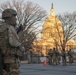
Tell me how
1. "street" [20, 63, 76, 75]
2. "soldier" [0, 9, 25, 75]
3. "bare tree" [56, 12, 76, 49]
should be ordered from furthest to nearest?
"bare tree" [56, 12, 76, 49] < "street" [20, 63, 76, 75] < "soldier" [0, 9, 25, 75]

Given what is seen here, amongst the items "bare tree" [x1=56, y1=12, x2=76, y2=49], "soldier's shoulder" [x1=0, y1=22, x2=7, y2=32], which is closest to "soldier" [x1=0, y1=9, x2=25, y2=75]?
"soldier's shoulder" [x1=0, y1=22, x2=7, y2=32]

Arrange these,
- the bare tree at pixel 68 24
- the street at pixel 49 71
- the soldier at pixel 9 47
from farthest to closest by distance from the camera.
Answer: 1. the bare tree at pixel 68 24
2. the street at pixel 49 71
3. the soldier at pixel 9 47

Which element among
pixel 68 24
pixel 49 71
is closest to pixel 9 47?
pixel 49 71

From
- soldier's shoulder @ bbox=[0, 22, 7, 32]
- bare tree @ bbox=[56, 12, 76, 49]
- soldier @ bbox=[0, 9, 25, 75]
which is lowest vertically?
soldier @ bbox=[0, 9, 25, 75]

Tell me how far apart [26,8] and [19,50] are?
61.3 meters

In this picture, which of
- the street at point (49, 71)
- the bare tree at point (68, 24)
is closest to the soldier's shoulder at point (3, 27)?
the street at point (49, 71)

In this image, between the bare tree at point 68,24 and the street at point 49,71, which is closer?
the street at point 49,71

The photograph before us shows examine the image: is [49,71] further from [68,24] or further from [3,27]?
[68,24]

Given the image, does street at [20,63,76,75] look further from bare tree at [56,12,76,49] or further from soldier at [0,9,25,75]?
bare tree at [56,12,76,49]

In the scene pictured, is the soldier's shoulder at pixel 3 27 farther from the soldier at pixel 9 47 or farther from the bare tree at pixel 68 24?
the bare tree at pixel 68 24

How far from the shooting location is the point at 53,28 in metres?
78.2

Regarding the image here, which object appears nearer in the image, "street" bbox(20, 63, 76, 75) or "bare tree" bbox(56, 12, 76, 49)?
"street" bbox(20, 63, 76, 75)

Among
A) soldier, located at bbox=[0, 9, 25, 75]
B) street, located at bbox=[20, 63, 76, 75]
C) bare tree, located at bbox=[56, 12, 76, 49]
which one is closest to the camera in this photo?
soldier, located at bbox=[0, 9, 25, 75]

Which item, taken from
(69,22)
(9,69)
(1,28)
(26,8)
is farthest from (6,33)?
(69,22)
